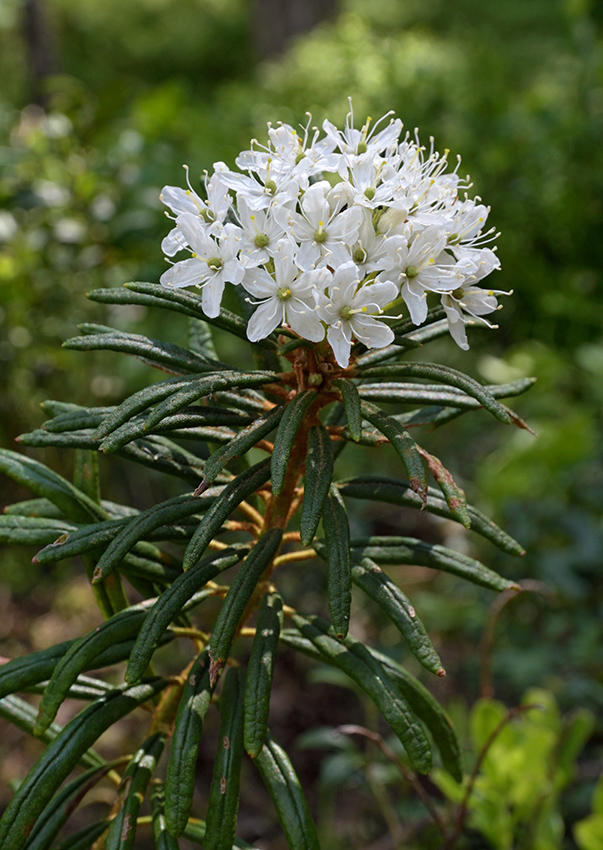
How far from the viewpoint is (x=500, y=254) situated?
3559 millimetres

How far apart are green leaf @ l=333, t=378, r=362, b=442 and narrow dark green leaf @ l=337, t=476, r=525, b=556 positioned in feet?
0.65

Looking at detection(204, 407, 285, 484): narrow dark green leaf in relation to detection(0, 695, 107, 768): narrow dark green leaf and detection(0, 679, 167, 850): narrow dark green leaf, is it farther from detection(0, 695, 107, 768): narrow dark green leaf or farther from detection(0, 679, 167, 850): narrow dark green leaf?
detection(0, 695, 107, 768): narrow dark green leaf

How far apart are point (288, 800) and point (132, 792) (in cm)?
22

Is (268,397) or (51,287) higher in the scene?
(268,397)

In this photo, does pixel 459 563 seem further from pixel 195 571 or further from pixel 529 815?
pixel 529 815

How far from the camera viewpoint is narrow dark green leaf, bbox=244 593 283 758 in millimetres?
893

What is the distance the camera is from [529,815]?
5.97 ft

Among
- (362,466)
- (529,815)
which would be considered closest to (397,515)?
(362,466)

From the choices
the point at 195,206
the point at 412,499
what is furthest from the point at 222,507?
the point at 195,206

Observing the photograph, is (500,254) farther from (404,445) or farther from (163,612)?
(163,612)

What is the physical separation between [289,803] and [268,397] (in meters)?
0.57

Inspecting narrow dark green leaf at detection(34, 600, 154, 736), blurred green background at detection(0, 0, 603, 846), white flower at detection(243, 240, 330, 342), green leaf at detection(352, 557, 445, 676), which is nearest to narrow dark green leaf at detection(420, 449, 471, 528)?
green leaf at detection(352, 557, 445, 676)

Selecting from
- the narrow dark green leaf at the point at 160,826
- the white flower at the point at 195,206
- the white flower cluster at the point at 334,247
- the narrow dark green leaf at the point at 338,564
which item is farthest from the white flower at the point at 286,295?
the narrow dark green leaf at the point at 160,826

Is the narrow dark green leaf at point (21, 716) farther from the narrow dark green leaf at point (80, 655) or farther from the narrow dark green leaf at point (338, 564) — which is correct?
the narrow dark green leaf at point (338, 564)
